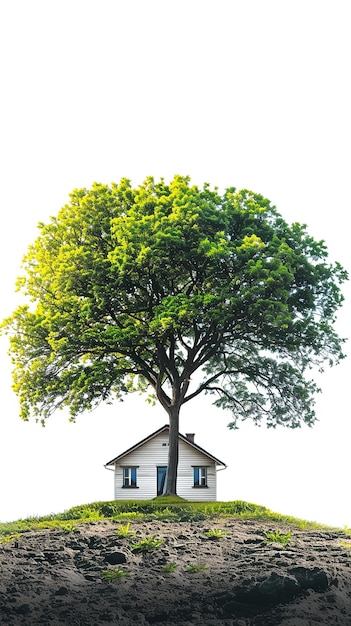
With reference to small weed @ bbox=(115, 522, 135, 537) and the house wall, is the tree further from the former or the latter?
small weed @ bbox=(115, 522, 135, 537)

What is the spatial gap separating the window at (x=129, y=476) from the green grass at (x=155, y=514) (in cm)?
791

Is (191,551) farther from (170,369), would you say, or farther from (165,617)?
(170,369)

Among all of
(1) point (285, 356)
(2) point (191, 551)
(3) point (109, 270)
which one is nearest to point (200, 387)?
(1) point (285, 356)

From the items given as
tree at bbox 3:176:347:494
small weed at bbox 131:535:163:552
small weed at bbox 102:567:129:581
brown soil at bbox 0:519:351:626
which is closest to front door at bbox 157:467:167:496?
tree at bbox 3:176:347:494

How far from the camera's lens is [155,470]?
115 ft

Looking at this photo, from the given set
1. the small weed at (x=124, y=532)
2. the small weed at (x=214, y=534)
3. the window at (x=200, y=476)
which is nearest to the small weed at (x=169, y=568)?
the small weed at (x=124, y=532)

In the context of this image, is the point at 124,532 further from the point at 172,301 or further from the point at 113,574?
the point at 172,301

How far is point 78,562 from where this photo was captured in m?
13.9

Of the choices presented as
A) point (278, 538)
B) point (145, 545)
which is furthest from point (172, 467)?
point (145, 545)

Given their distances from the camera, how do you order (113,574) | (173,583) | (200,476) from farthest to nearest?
(200,476), (113,574), (173,583)

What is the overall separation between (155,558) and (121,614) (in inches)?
115

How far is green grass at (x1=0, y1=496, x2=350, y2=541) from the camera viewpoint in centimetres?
2048

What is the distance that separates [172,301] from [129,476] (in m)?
13.9

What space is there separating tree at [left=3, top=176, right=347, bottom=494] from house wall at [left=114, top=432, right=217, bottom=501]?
16.9 feet
